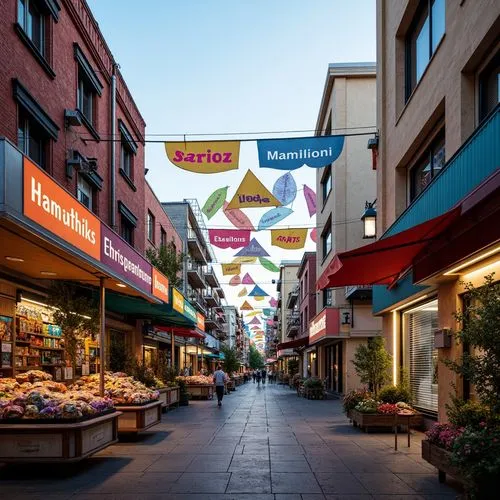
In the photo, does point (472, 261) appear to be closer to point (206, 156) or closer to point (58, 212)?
point (206, 156)

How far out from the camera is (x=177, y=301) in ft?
66.3

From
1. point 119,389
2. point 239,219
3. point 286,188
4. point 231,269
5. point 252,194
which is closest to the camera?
point 119,389

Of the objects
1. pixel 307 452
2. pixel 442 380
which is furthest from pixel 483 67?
pixel 307 452

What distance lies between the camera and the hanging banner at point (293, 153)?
1286cm

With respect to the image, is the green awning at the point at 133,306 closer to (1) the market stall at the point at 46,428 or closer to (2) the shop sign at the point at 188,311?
(2) the shop sign at the point at 188,311

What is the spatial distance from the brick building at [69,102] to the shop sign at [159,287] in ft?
10.1

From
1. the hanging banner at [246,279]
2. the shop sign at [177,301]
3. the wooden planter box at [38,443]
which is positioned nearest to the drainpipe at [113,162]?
the shop sign at [177,301]

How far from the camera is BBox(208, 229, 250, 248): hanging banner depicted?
2238cm

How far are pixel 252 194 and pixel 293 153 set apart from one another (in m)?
2.70

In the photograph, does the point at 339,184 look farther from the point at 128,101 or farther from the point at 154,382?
the point at 154,382

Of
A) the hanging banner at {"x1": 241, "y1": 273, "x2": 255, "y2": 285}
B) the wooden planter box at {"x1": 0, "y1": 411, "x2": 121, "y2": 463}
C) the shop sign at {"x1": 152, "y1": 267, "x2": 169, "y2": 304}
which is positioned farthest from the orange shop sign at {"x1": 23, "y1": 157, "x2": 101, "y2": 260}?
the hanging banner at {"x1": 241, "y1": 273, "x2": 255, "y2": 285}

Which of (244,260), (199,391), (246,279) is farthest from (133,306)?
(246,279)

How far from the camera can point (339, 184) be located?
1192 inches

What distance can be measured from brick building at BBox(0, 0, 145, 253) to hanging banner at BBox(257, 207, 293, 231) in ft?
16.0
